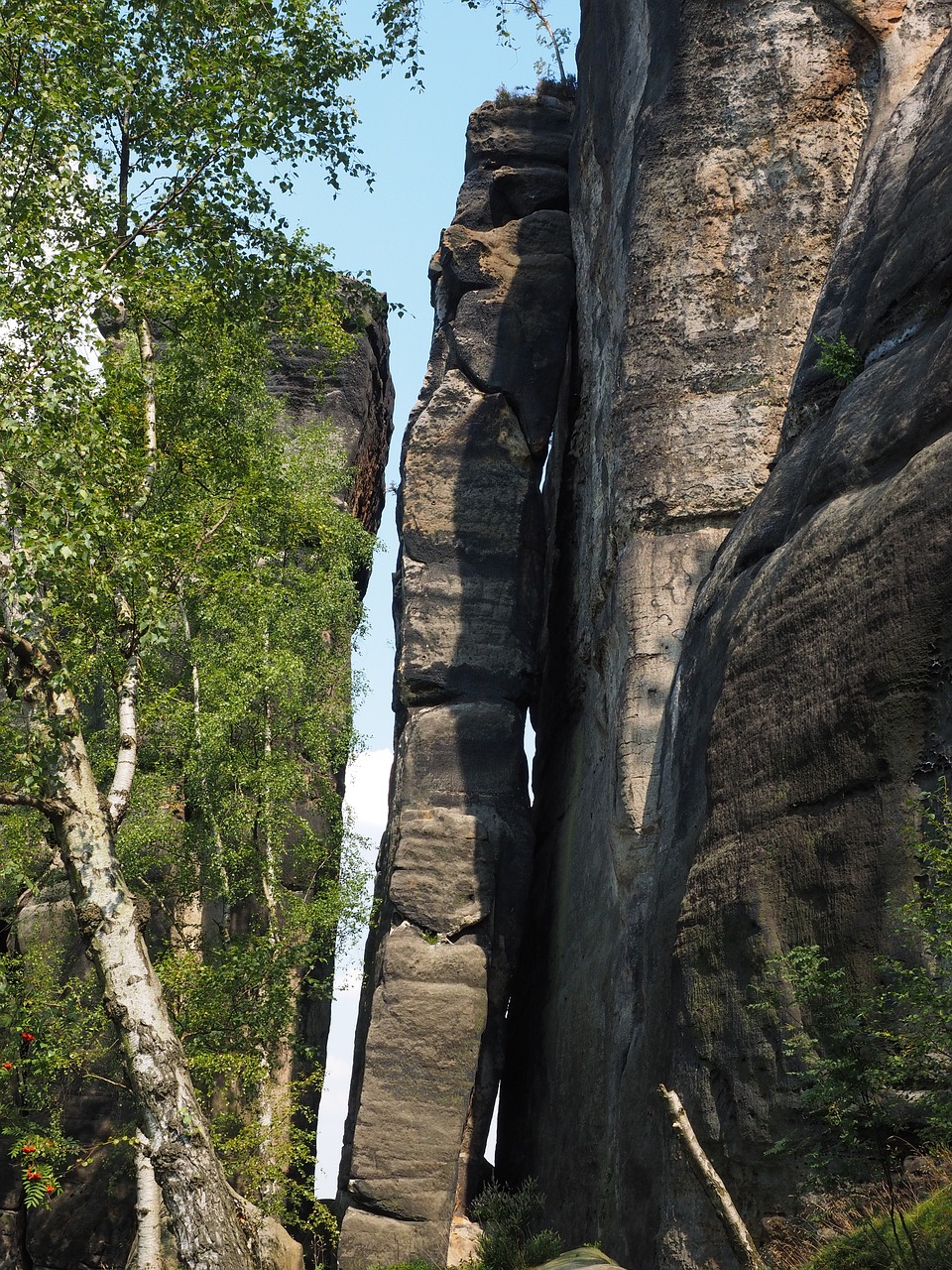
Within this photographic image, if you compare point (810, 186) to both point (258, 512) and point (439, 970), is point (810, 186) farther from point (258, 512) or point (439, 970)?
point (439, 970)

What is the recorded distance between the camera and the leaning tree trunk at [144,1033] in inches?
349

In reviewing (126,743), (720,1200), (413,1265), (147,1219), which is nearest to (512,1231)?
(413,1265)

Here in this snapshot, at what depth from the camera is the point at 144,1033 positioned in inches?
364

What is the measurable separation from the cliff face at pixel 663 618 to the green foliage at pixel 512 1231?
383 millimetres

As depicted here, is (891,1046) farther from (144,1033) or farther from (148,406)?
(148,406)

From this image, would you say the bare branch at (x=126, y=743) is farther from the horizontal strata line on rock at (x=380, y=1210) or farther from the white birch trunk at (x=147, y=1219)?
the horizontal strata line on rock at (x=380, y=1210)

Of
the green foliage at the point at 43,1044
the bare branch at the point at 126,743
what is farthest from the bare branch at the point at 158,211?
the green foliage at the point at 43,1044

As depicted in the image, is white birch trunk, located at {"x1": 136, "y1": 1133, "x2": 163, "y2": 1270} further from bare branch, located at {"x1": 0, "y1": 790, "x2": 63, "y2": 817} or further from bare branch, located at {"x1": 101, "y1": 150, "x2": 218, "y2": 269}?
bare branch, located at {"x1": 101, "y1": 150, "x2": 218, "y2": 269}

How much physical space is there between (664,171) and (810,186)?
1651 mm

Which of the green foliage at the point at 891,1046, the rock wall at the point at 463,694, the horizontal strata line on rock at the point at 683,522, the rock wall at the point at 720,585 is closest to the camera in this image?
the green foliage at the point at 891,1046

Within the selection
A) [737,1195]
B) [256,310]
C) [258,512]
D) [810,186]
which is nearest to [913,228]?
[810,186]

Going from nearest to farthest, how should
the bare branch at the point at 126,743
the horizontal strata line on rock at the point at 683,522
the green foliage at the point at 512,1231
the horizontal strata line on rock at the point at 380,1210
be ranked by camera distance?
the bare branch at the point at 126,743 < the horizontal strata line on rock at the point at 683,522 < the green foliage at the point at 512,1231 < the horizontal strata line on rock at the point at 380,1210

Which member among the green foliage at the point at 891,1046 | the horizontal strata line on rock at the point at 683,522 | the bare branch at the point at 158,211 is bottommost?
the green foliage at the point at 891,1046

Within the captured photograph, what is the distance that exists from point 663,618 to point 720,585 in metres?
3.15
